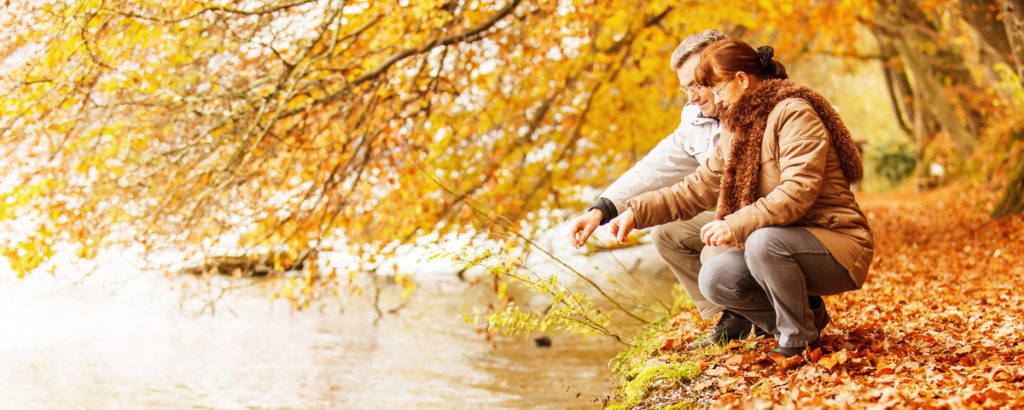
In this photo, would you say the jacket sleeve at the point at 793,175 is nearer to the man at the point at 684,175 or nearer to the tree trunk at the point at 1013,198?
the man at the point at 684,175

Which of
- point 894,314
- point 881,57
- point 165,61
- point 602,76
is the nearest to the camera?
point 894,314

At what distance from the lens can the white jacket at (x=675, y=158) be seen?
3932 mm

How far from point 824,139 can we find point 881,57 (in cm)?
1672

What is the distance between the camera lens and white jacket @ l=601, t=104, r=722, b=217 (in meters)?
3.93

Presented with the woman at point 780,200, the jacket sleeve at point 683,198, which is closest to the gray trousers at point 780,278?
the woman at point 780,200

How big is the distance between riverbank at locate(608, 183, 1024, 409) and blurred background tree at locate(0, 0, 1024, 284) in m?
1.31

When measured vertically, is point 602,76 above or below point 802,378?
above

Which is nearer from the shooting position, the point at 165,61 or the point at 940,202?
the point at 165,61

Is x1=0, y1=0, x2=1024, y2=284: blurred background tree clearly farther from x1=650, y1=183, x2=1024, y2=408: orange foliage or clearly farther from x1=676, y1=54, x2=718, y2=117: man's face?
x1=650, y1=183, x2=1024, y2=408: orange foliage

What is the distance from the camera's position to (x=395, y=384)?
6379 mm

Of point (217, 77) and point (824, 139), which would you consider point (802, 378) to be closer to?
point (824, 139)

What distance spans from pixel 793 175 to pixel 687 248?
1006 millimetres

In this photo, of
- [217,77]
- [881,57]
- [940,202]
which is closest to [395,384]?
[217,77]

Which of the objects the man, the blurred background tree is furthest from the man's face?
the blurred background tree
